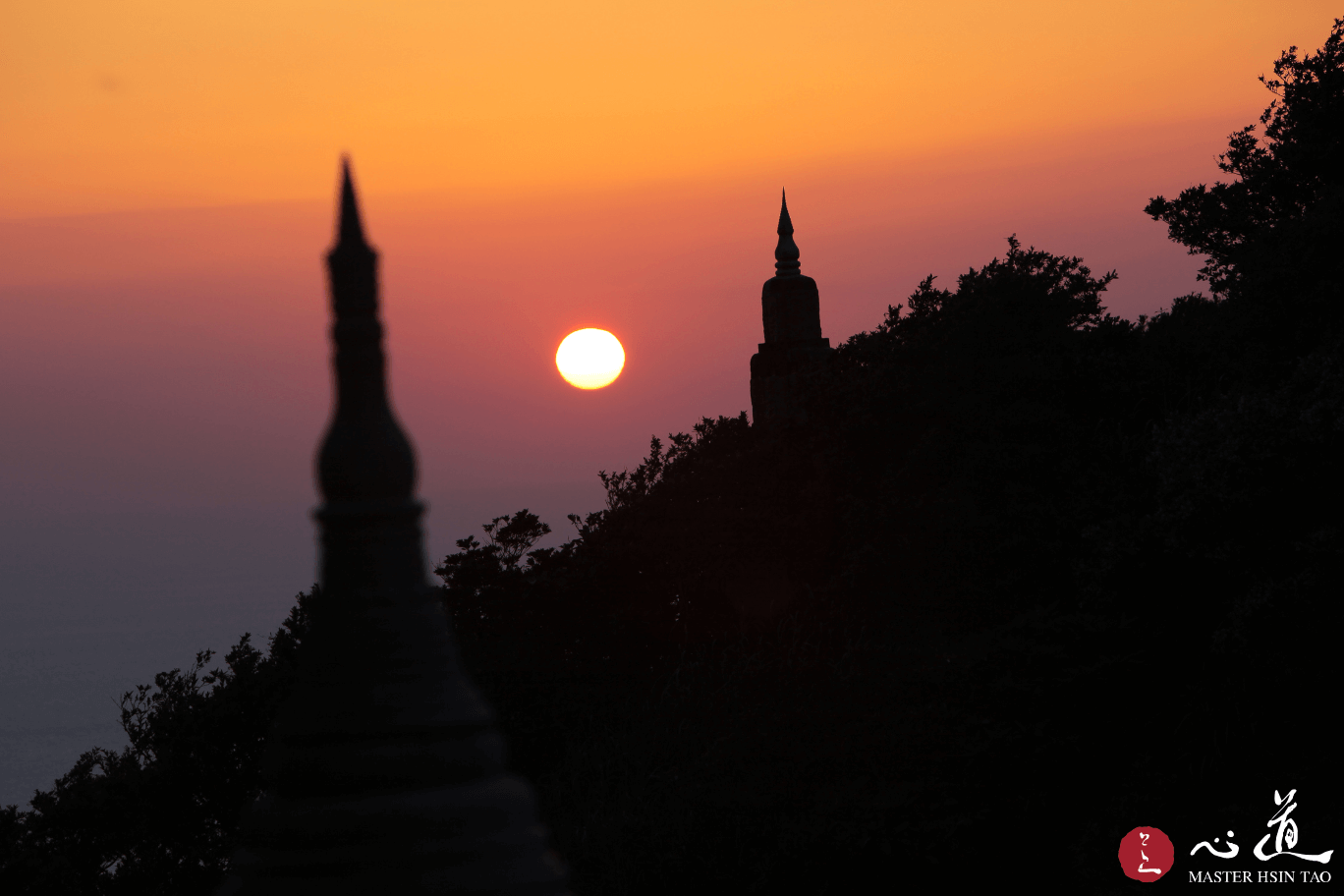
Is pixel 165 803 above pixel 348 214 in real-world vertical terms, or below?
below

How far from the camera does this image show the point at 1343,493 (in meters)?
22.4

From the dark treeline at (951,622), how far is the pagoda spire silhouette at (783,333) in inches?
807

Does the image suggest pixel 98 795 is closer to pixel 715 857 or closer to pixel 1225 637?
pixel 715 857

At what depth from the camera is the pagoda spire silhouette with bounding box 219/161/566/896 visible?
711 cm

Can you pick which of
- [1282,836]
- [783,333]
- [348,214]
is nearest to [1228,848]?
[1282,836]

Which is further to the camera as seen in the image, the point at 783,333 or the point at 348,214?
the point at 783,333

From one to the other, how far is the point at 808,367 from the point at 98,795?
23.9 metres

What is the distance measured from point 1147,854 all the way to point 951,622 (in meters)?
9.91

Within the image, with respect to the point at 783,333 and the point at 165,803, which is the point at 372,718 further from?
the point at 783,333

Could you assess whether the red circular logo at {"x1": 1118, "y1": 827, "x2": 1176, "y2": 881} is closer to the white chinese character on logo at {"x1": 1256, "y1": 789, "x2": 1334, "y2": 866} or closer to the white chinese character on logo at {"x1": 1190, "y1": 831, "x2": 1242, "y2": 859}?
the white chinese character on logo at {"x1": 1190, "y1": 831, "x2": 1242, "y2": 859}

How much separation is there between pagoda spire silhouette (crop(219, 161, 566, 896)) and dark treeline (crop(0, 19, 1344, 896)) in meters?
17.1

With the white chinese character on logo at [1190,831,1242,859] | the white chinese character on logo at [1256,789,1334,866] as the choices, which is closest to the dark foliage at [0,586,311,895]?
the white chinese character on logo at [1190,831,1242,859]

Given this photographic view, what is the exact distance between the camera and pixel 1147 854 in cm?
2369

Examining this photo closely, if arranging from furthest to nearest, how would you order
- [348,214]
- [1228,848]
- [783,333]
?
[783,333]
[1228,848]
[348,214]
